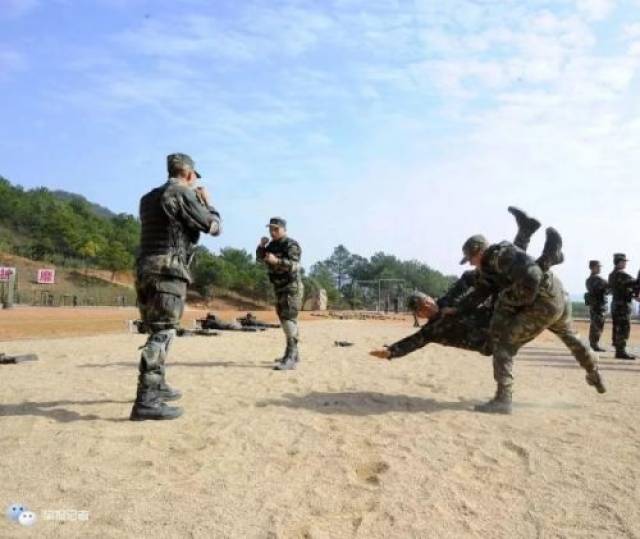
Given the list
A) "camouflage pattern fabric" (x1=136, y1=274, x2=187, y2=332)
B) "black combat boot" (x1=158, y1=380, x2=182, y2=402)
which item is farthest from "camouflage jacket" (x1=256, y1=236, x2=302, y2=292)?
"camouflage pattern fabric" (x1=136, y1=274, x2=187, y2=332)

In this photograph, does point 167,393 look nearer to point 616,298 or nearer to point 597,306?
point 616,298

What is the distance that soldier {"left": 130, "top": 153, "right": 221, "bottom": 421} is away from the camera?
4.93 m

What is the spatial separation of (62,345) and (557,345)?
1092cm

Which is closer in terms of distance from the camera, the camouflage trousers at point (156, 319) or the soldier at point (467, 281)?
the camouflage trousers at point (156, 319)

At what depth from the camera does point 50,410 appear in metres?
5.20

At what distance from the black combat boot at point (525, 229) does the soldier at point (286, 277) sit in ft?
11.0

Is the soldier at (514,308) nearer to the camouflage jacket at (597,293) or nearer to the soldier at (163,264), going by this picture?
the soldier at (163,264)

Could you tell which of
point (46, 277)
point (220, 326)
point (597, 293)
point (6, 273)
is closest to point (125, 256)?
point (46, 277)

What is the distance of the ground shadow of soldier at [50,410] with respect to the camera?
4.93 m

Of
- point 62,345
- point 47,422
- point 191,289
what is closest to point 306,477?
point 47,422

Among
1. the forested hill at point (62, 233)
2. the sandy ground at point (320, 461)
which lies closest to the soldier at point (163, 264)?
the sandy ground at point (320, 461)

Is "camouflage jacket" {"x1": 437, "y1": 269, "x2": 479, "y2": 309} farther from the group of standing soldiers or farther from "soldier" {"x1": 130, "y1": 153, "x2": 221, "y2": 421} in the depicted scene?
the group of standing soldiers

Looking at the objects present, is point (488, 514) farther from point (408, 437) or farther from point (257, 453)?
point (257, 453)

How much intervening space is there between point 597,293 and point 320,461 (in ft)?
34.2
